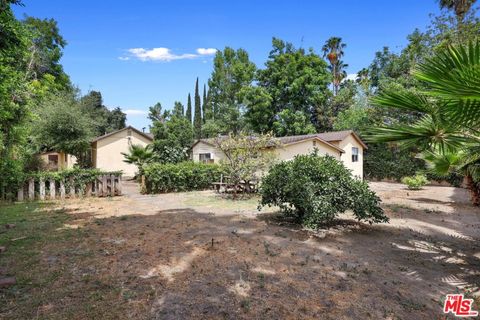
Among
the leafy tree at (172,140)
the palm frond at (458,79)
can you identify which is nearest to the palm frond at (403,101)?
the palm frond at (458,79)

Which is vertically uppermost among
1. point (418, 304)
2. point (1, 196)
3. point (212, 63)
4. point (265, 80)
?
point (212, 63)

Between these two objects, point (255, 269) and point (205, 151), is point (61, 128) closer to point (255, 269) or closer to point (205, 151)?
point (205, 151)

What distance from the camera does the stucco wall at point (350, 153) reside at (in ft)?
73.6

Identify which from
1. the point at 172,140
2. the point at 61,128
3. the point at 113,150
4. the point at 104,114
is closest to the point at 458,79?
the point at 61,128

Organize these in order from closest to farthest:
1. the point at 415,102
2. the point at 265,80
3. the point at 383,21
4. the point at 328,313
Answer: the point at 328,313
the point at 415,102
the point at 383,21
the point at 265,80

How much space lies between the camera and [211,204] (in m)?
11.8

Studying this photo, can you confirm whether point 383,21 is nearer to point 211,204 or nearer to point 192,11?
point 192,11

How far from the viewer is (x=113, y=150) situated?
84.3 feet

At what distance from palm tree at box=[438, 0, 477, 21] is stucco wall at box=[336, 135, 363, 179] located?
9895 mm

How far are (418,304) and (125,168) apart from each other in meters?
26.4

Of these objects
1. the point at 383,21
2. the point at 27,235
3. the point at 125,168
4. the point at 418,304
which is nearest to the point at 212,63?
the point at 125,168

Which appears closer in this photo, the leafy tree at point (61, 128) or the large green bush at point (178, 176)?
the large green bush at point (178, 176)

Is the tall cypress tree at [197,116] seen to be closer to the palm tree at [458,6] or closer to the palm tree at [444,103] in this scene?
the palm tree at [458,6]

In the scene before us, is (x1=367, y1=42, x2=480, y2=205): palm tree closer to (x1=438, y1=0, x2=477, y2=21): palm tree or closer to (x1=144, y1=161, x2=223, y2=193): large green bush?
(x1=144, y1=161, x2=223, y2=193): large green bush
